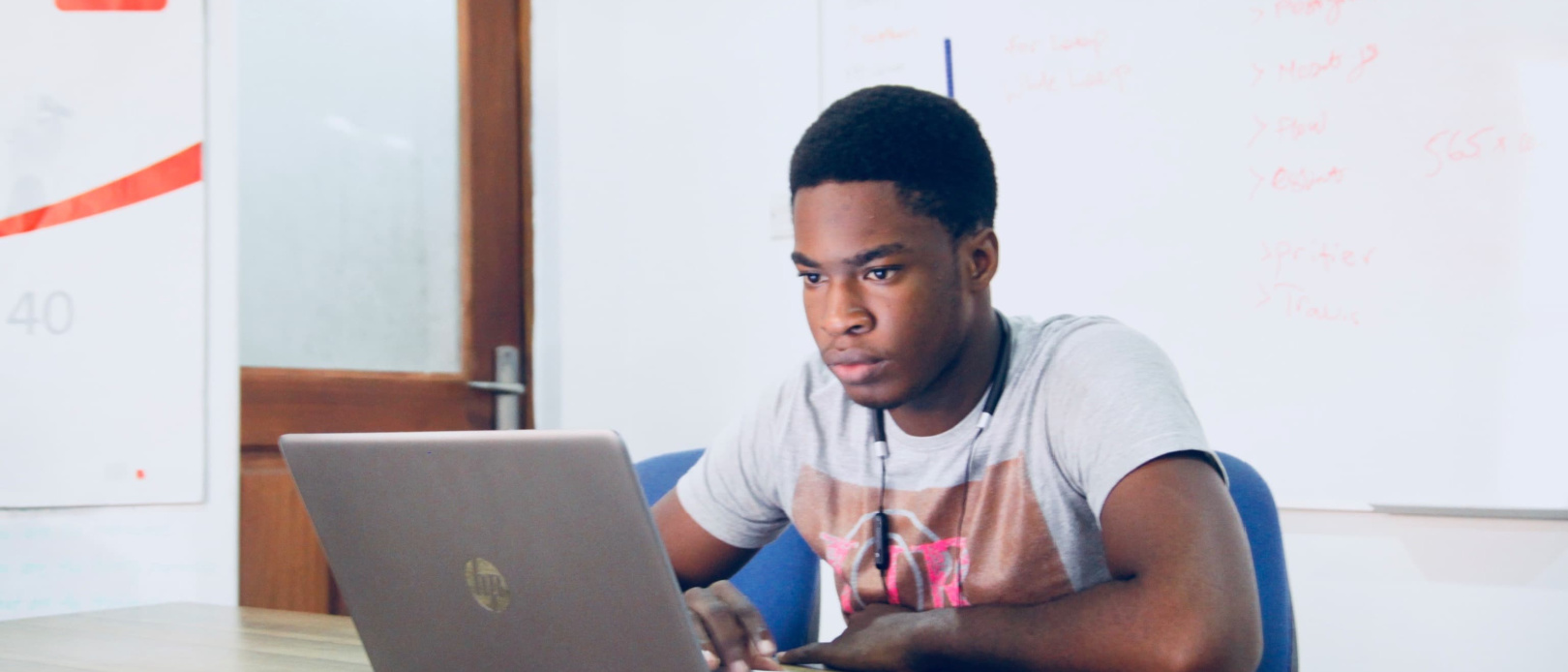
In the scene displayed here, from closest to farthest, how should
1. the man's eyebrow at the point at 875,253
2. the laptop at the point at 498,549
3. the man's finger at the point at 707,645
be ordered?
the laptop at the point at 498,549
the man's finger at the point at 707,645
the man's eyebrow at the point at 875,253

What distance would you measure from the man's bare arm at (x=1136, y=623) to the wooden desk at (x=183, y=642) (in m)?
0.09

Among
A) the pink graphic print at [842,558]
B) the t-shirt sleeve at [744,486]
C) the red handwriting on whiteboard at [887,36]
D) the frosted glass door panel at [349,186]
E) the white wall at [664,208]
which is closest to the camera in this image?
the pink graphic print at [842,558]

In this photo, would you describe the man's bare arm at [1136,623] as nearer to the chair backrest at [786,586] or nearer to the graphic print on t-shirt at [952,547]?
the graphic print on t-shirt at [952,547]

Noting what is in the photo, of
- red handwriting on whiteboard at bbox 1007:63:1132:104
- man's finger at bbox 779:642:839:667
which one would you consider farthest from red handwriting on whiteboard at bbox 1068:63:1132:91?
man's finger at bbox 779:642:839:667

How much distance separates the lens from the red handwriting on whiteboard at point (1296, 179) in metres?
1.83

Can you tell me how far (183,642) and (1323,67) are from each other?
173 centimetres

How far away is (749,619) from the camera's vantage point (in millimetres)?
870

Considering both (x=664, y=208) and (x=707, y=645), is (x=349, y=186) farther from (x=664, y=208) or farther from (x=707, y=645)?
(x=707, y=645)

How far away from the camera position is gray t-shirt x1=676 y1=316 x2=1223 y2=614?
1039 millimetres

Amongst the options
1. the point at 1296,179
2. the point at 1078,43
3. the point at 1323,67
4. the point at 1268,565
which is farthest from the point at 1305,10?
the point at 1268,565

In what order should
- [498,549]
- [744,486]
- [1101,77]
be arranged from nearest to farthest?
[498,549] < [744,486] < [1101,77]

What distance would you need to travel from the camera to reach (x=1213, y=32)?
193 centimetres

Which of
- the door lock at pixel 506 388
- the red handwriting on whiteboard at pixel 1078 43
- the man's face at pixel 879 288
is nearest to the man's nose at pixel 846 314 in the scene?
the man's face at pixel 879 288

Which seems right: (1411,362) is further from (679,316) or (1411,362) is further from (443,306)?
(443,306)
